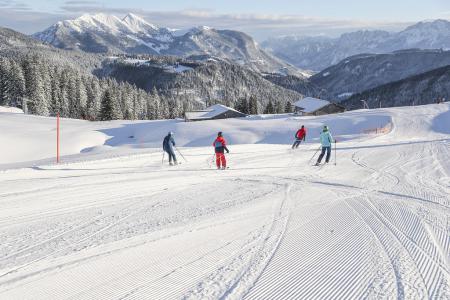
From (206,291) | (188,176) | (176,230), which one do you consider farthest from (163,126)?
(206,291)

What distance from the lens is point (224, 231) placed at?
9.02 meters

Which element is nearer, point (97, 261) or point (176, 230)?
point (97, 261)

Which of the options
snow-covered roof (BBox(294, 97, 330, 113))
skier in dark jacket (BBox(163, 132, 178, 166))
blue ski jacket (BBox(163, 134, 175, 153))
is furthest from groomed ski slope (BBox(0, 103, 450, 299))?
snow-covered roof (BBox(294, 97, 330, 113))

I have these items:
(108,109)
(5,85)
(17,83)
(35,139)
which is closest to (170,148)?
(35,139)

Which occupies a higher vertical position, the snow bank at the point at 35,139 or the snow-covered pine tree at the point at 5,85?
the snow-covered pine tree at the point at 5,85

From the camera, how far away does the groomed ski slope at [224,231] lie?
20.9ft

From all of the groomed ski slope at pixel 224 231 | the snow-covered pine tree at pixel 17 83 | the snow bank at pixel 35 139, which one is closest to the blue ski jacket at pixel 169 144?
the groomed ski slope at pixel 224 231

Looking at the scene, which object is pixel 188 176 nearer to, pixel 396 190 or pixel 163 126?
pixel 396 190

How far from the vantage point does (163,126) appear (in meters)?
49.3

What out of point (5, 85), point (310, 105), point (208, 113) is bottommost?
point (208, 113)

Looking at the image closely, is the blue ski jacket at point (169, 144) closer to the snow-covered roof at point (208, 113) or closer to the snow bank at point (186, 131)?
the snow bank at point (186, 131)

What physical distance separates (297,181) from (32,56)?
75369 mm

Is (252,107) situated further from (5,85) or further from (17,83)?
(5,85)

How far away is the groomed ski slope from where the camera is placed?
637 cm
